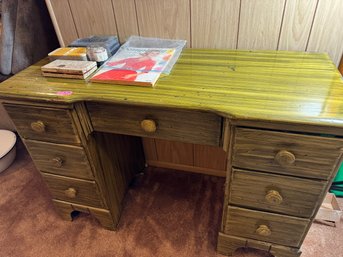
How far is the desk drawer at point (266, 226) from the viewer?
2.82ft

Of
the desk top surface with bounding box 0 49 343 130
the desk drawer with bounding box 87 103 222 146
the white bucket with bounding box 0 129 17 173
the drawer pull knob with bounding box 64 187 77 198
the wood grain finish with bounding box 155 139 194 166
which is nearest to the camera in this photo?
the desk top surface with bounding box 0 49 343 130

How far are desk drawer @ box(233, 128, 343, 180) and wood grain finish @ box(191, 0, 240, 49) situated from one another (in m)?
0.49

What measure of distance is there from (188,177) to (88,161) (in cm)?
68

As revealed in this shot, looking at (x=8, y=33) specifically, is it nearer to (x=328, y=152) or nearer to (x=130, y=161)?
(x=130, y=161)

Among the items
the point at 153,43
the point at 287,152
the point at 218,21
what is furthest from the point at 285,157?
the point at 153,43

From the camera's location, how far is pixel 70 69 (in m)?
0.87

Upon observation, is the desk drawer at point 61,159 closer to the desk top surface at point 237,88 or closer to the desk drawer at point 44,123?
the desk drawer at point 44,123


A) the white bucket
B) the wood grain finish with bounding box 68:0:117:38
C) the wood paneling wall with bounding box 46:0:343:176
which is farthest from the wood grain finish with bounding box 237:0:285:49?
the white bucket

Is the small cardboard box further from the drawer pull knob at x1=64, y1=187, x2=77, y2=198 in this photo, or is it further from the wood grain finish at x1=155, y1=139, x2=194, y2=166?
the drawer pull knob at x1=64, y1=187, x2=77, y2=198

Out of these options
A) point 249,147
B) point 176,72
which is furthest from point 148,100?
point 249,147

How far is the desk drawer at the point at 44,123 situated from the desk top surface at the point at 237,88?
2.1 inches

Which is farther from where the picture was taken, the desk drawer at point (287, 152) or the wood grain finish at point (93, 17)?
the wood grain finish at point (93, 17)

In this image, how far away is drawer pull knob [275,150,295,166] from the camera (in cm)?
69

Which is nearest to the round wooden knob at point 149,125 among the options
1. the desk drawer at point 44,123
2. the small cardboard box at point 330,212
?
the desk drawer at point 44,123
